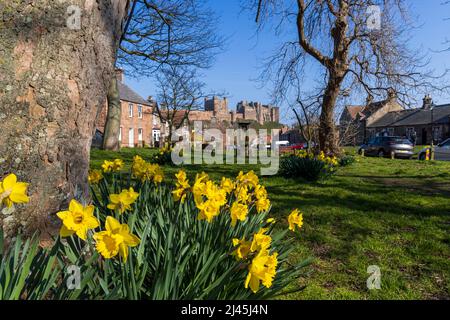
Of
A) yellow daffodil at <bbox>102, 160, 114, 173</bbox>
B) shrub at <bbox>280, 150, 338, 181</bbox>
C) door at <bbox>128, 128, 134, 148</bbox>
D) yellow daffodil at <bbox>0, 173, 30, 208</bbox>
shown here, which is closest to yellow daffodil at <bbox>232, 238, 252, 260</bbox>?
yellow daffodil at <bbox>0, 173, 30, 208</bbox>

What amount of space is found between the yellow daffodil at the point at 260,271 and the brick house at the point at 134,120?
37.8 meters

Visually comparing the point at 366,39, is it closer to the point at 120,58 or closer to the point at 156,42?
the point at 156,42

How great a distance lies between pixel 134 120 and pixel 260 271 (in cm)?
4219

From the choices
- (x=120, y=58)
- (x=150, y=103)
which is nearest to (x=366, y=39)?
(x=120, y=58)

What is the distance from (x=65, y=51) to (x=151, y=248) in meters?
1.34

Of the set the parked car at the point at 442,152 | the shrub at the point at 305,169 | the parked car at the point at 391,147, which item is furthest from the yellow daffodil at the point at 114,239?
the parked car at the point at 391,147

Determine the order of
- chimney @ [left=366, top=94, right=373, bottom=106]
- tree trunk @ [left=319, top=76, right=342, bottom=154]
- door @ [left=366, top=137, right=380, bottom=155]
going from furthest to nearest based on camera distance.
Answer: door @ [left=366, top=137, right=380, bottom=155] < tree trunk @ [left=319, top=76, right=342, bottom=154] < chimney @ [left=366, top=94, right=373, bottom=106]

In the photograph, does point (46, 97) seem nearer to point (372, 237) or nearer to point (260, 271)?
point (260, 271)

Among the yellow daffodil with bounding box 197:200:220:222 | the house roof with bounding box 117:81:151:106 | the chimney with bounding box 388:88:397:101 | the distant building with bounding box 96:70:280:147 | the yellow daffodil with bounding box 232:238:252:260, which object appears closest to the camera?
the yellow daffodil with bounding box 232:238:252:260

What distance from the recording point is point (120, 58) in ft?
50.2

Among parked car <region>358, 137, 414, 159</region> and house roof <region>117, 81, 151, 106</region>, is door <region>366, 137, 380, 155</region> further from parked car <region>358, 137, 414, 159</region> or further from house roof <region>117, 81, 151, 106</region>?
house roof <region>117, 81, 151, 106</region>

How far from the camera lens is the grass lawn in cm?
272

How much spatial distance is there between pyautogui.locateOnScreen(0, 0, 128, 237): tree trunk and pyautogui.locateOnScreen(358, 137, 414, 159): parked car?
70.9ft
